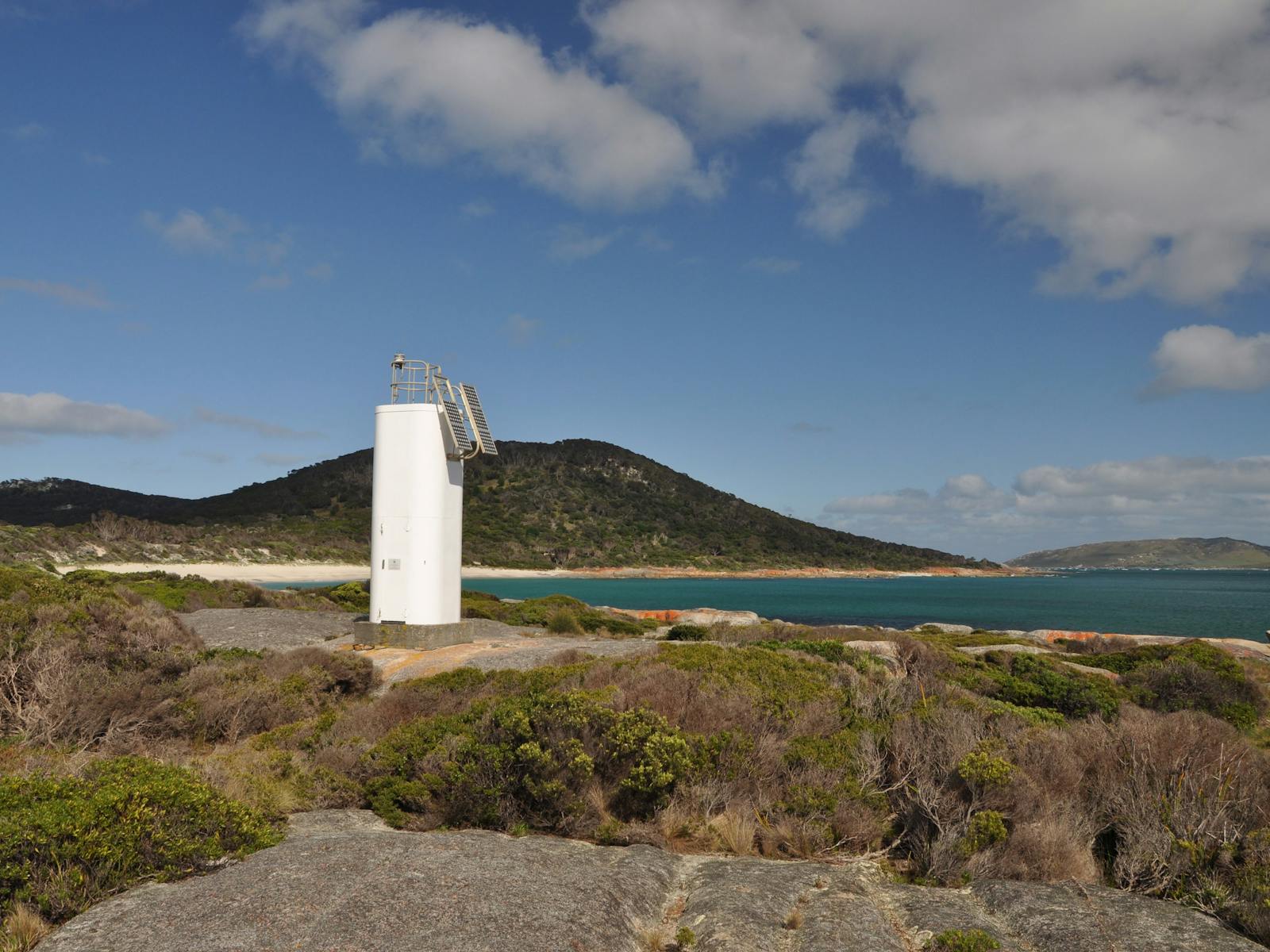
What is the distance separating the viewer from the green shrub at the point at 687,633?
23.9 m

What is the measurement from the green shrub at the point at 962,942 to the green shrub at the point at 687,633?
58.0 ft

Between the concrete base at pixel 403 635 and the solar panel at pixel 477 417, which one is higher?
the solar panel at pixel 477 417

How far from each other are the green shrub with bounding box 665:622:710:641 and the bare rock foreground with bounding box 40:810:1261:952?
55.0ft

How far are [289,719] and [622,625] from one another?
57.8 feet

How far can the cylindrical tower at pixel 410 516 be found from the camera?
2000 cm

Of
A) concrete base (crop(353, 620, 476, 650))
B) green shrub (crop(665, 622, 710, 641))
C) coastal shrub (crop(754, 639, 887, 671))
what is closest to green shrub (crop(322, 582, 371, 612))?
concrete base (crop(353, 620, 476, 650))

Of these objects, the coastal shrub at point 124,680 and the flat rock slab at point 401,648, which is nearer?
the coastal shrub at point 124,680

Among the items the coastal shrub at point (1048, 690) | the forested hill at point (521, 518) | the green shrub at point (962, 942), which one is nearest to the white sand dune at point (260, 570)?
the forested hill at point (521, 518)

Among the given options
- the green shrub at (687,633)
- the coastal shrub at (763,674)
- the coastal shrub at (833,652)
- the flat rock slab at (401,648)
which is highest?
the coastal shrub at (763,674)

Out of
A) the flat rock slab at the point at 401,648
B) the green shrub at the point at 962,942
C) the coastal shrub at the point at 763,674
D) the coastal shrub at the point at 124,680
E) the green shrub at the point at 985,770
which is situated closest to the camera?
the green shrub at the point at 962,942

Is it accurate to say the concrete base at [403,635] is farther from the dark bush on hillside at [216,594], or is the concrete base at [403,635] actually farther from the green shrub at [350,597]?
the green shrub at [350,597]

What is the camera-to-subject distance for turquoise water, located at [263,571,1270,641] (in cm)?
5262

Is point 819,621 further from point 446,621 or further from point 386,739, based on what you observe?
point 386,739

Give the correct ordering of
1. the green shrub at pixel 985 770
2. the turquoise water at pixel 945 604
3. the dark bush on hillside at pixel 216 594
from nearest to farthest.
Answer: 1. the green shrub at pixel 985 770
2. the dark bush on hillside at pixel 216 594
3. the turquoise water at pixel 945 604
